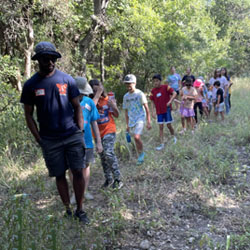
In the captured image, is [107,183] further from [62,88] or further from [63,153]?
[62,88]

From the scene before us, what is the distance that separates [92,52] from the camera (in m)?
12.3

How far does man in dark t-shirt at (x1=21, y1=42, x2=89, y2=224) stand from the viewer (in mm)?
2918

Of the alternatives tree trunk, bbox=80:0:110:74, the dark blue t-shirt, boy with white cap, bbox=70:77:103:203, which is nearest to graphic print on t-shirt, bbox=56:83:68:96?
the dark blue t-shirt

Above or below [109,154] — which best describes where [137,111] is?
above

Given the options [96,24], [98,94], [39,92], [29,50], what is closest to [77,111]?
[39,92]

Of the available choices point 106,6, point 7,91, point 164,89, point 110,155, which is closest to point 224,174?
point 110,155

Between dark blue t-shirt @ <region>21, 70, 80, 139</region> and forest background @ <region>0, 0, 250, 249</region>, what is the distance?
904mm

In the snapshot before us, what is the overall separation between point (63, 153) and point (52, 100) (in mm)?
626

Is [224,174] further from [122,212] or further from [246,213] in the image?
[122,212]

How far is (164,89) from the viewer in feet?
20.7

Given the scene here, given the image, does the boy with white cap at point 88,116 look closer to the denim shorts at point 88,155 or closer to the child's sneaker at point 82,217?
the denim shorts at point 88,155

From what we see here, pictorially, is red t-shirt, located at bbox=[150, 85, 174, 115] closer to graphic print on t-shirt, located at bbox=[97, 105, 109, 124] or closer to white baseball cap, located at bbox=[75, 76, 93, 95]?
graphic print on t-shirt, located at bbox=[97, 105, 109, 124]

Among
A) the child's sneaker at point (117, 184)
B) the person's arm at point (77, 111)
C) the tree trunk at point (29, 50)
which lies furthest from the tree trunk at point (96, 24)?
the person's arm at point (77, 111)

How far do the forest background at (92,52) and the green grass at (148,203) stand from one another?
3 centimetres
